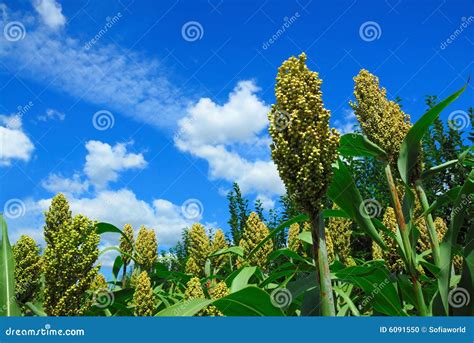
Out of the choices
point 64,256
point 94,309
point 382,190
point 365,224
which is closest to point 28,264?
point 94,309

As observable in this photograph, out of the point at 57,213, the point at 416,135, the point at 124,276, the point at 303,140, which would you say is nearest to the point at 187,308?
the point at 303,140

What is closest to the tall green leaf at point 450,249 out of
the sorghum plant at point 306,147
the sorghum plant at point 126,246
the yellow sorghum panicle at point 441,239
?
the sorghum plant at point 306,147

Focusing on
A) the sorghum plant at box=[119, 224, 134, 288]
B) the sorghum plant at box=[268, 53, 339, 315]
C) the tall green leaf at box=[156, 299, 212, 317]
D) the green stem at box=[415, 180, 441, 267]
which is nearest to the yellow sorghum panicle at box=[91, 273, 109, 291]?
the sorghum plant at box=[119, 224, 134, 288]

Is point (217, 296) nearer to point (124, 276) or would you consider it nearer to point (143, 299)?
point (143, 299)

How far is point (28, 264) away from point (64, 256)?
2.49m

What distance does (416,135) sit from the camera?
9.78 feet

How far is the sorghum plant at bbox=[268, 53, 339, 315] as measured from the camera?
2.30 meters

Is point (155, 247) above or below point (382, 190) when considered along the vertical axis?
below

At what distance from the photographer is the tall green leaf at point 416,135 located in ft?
9.22

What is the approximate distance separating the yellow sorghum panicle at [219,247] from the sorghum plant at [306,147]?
4.87 metres

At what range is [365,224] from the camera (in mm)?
2807

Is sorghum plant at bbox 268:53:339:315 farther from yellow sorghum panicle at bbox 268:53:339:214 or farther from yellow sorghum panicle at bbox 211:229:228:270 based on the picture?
yellow sorghum panicle at bbox 211:229:228:270

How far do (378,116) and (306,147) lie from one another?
1.68 meters

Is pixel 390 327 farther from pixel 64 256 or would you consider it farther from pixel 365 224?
pixel 64 256
